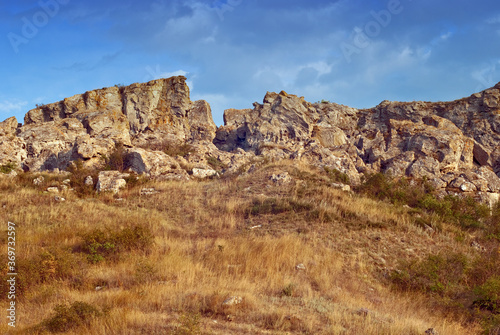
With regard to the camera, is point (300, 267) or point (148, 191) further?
point (148, 191)

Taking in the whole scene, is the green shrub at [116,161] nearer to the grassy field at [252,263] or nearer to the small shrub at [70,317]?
the grassy field at [252,263]

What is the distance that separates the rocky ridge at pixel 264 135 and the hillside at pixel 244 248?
0.34 m

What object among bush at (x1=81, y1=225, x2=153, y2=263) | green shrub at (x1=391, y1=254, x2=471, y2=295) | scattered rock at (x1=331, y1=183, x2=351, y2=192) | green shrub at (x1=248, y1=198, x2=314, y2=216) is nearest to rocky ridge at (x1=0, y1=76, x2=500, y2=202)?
scattered rock at (x1=331, y1=183, x2=351, y2=192)

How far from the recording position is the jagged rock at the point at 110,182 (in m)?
13.7

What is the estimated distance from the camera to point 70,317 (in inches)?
152

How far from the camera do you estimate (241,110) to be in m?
47.3

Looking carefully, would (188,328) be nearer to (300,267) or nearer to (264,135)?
(300,267)

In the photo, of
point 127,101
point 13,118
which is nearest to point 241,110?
point 127,101

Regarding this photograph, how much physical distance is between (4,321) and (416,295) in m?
6.60

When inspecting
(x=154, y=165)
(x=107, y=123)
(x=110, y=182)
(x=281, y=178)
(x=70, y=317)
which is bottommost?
(x=70, y=317)

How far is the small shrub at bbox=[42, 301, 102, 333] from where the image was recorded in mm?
3803

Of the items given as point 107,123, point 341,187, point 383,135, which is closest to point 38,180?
point 341,187

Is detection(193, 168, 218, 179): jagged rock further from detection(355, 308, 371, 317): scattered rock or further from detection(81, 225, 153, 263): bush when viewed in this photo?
detection(355, 308, 371, 317): scattered rock

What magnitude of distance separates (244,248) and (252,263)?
813mm
